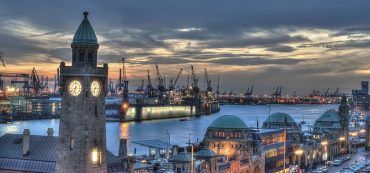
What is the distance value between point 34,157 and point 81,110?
15200mm

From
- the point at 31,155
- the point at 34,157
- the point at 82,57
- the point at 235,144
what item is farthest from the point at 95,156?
the point at 235,144

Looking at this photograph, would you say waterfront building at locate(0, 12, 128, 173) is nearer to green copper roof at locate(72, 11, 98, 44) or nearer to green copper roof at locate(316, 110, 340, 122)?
green copper roof at locate(72, 11, 98, 44)

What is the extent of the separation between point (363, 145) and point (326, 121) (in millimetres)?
28894

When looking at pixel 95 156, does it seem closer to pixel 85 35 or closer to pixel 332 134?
pixel 85 35

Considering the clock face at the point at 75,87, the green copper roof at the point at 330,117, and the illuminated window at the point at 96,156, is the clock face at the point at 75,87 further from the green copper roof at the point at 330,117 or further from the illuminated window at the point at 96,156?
the green copper roof at the point at 330,117

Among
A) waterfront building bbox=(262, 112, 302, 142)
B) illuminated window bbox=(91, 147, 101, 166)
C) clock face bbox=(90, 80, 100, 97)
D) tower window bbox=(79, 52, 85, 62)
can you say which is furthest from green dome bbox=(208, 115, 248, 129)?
tower window bbox=(79, 52, 85, 62)

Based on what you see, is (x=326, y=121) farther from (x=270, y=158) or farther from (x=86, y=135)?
(x=86, y=135)

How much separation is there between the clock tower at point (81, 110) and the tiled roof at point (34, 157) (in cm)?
1158

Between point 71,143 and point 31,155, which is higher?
point 71,143

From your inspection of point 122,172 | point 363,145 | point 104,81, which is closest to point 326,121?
point 363,145

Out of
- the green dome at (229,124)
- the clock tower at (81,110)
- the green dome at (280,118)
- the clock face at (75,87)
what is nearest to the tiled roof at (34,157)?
the clock tower at (81,110)

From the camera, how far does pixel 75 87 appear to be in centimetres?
4194

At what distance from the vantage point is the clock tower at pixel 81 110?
1635 inches

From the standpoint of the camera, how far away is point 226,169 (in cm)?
8450
